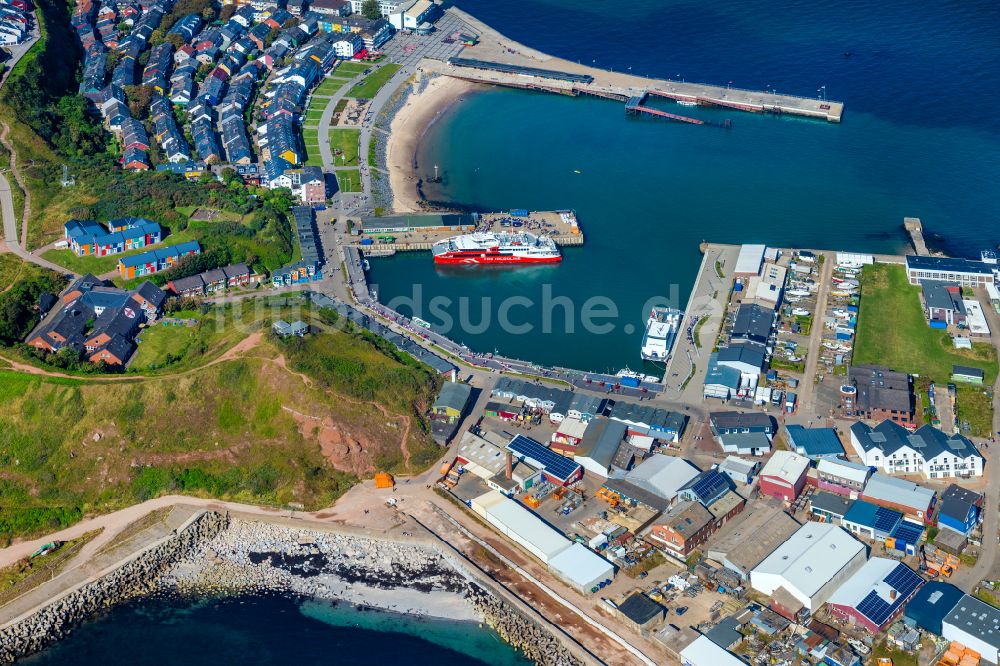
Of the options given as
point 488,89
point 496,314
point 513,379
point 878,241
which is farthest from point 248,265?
point 878,241

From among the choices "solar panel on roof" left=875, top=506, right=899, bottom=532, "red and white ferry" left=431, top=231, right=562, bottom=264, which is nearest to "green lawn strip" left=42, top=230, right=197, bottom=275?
"red and white ferry" left=431, top=231, right=562, bottom=264

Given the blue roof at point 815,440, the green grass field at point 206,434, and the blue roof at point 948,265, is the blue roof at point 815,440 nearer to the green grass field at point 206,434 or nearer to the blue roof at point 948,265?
the green grass field at point 206,434

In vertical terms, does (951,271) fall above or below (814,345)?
above

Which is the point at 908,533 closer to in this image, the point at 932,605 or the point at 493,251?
the point at 932,605

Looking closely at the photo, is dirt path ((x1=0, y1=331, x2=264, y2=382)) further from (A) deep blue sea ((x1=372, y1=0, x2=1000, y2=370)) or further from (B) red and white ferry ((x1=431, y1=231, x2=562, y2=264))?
(B) red and white ferry ((x1=431, y1=231, x2=562, y2=264))

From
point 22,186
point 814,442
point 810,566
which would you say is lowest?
point 810,566

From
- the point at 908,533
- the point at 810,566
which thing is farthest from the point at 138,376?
the point at 908,533

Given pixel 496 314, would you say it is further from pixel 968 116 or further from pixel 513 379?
pixel 968 116
